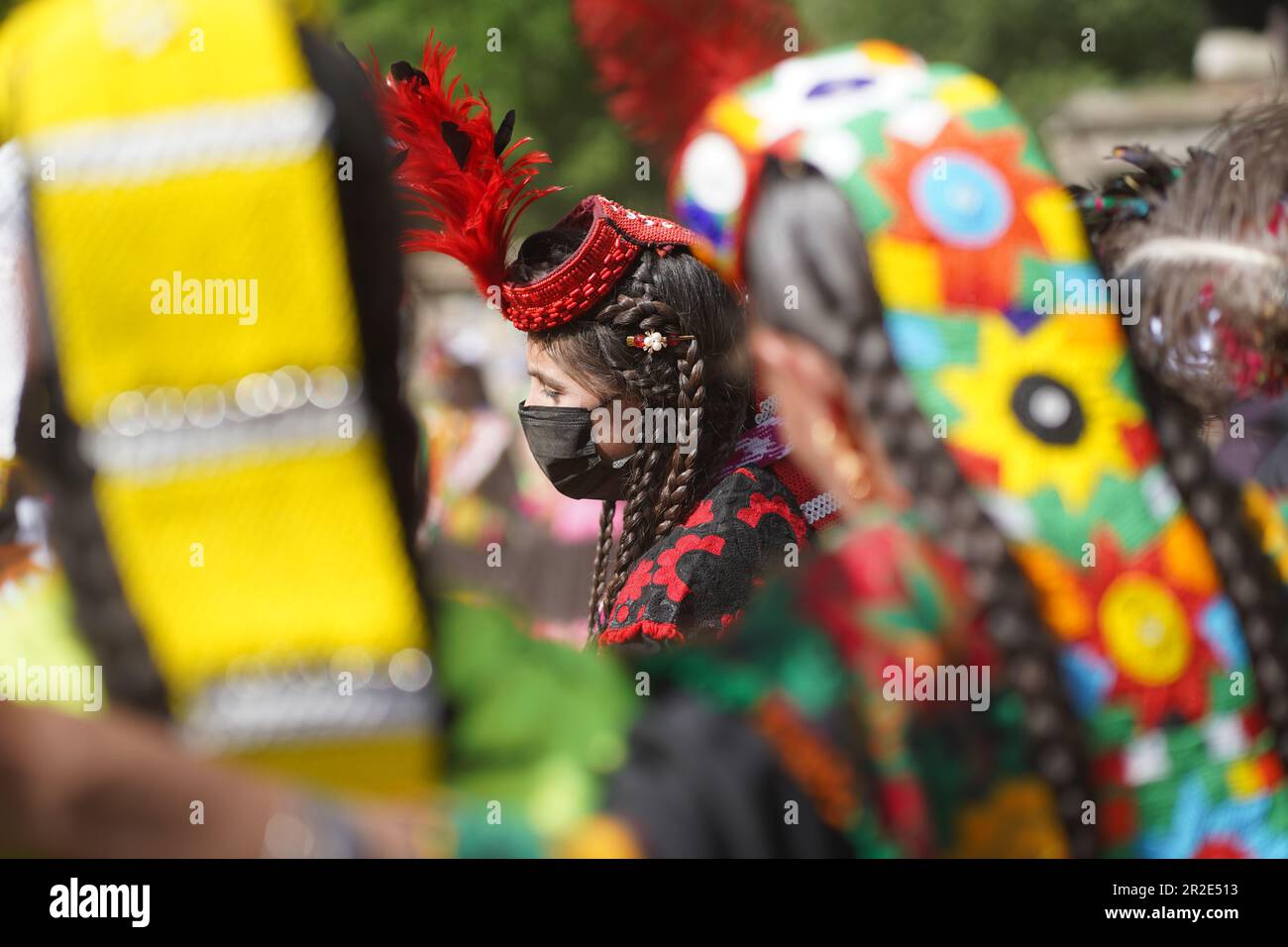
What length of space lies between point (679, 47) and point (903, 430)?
1.26 meters

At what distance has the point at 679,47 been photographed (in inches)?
99.3

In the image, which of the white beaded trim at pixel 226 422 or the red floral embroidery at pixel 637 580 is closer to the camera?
the white beaded trim at pixel 226 422

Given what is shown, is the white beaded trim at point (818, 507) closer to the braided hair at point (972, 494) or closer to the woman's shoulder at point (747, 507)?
the woman's shoulder at point (747, 507)

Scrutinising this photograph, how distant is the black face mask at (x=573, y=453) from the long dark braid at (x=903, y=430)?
1290 millimetres

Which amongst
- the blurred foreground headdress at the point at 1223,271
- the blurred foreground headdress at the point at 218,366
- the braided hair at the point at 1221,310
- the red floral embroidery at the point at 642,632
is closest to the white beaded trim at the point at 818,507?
the red floral embroidery at the point at 642,632

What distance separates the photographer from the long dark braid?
1424mm

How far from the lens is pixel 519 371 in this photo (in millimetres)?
8656

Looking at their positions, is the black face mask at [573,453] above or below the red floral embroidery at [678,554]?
above

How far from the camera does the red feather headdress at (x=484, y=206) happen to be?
8.99 feet

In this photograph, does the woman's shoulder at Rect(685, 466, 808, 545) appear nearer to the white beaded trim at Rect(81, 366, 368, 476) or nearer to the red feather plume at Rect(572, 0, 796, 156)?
the red feather plume at Rect(572, 0, 796, 156)

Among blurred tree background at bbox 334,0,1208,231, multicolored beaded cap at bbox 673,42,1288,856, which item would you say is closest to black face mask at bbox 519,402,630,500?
multicolored beaded cap at bbox 673,42,1288,856

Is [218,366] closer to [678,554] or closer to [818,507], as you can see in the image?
[678,554]
